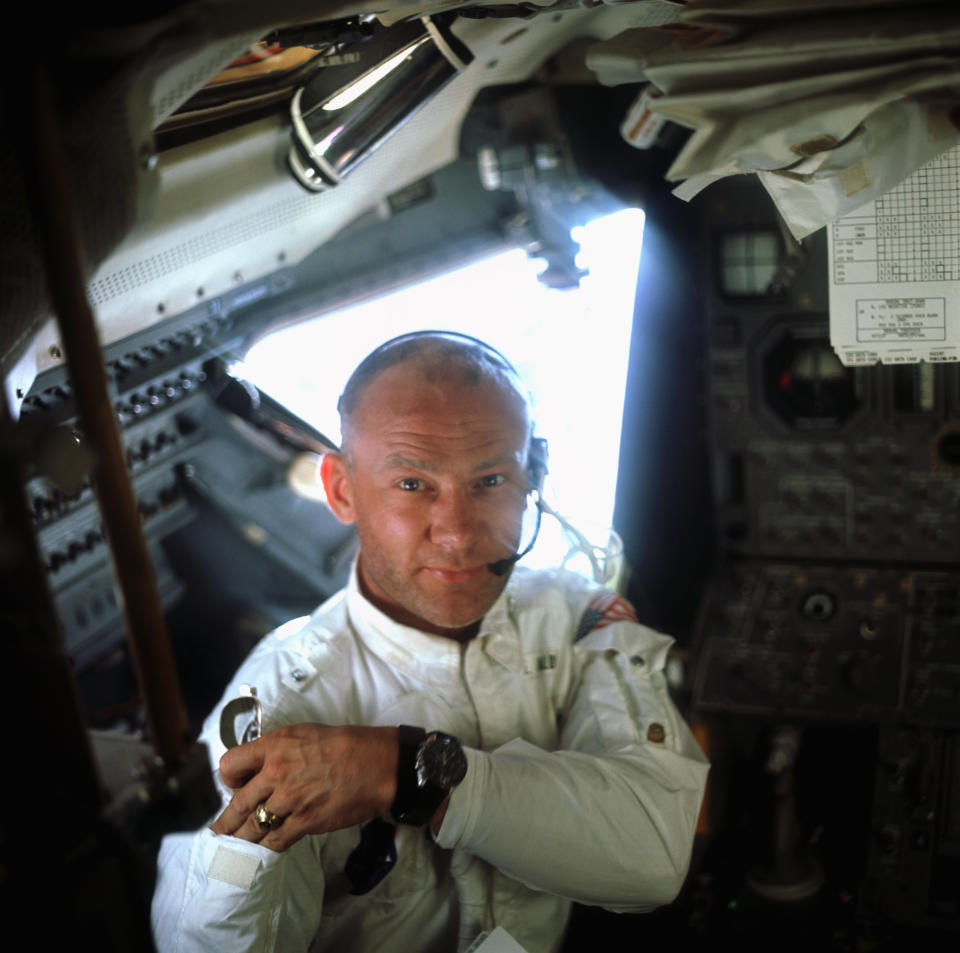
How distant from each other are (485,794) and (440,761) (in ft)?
0.33

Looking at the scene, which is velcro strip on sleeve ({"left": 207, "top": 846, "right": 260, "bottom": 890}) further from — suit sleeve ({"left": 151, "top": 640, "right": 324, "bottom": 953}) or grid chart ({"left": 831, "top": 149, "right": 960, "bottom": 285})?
grid chart ({"left": 831, "top": 149, "right": 960, "bottom": 285})

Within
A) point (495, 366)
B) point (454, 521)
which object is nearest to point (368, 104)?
point (495, 366)

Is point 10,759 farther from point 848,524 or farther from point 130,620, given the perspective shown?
point 848,524

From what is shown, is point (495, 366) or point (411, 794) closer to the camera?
point (411, 794)

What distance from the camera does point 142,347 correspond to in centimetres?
260

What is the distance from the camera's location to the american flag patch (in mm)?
2039

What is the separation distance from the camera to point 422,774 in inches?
62.4

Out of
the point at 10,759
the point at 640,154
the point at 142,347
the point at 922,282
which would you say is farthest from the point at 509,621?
the point at 640,154

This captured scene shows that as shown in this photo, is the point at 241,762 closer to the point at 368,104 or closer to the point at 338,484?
the point at 338,484

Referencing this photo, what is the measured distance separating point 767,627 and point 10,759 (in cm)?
241

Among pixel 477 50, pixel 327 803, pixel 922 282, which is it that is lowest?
pixel 327 803

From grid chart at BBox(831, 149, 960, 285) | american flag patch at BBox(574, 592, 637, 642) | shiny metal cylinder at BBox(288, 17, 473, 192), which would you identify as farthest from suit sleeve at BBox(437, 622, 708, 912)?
shiny metal cylinder at BBox(288, 17, 473, 192)

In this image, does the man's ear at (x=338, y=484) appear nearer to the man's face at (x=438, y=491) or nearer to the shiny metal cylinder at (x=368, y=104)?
the man's face at (x=438, y=491)

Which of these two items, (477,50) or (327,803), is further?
(477,50)
